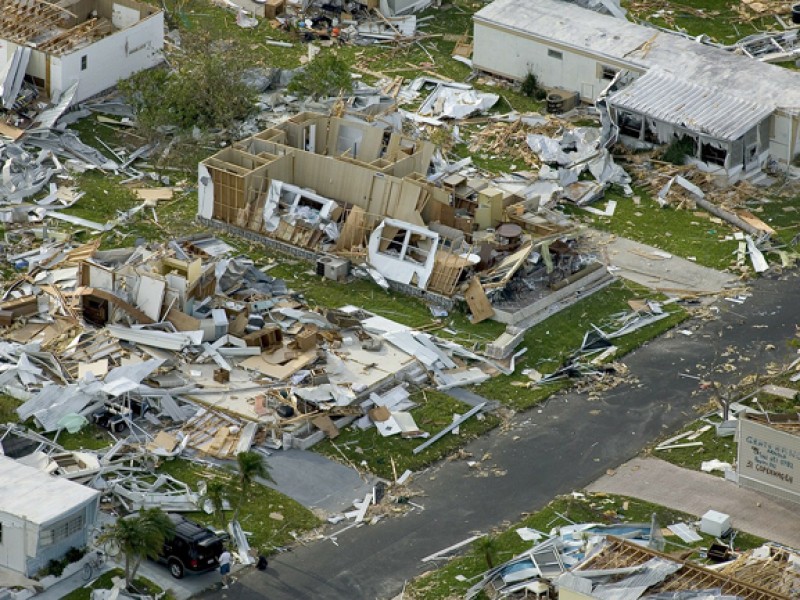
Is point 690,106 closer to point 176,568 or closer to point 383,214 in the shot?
point 383,214

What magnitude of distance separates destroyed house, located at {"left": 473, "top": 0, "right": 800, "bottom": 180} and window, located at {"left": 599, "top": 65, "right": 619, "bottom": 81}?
47mm

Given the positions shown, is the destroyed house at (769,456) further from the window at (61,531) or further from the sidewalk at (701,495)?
the window at (61,531)

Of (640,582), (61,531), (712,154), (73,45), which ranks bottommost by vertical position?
(73,45)

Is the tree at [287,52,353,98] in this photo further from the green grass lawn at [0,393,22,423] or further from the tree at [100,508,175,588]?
the tree at [100,508,175,588]

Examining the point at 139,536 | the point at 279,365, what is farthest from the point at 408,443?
the point at 139,536

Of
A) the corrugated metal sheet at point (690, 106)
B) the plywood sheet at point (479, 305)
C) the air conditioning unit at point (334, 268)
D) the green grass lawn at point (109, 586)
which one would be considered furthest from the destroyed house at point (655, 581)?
the corrugated metal sheet at point (690, 106)

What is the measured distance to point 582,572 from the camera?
36.7 m

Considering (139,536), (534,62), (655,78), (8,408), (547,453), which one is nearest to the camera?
(139,536)

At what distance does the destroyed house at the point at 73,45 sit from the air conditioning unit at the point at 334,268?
532 inches

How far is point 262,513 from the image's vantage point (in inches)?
1636

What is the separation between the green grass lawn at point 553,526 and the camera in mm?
39125

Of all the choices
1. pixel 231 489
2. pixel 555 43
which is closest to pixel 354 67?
pixel 555 43

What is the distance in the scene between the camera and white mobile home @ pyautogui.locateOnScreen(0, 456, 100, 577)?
38125mm

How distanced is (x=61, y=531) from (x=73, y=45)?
2803cm
